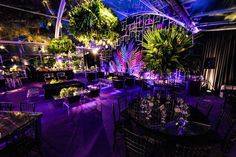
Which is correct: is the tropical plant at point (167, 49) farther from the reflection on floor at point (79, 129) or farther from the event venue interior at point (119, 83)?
the reflection on floor at point (79, 129)

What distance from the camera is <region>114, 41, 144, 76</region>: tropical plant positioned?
1073 centimetres

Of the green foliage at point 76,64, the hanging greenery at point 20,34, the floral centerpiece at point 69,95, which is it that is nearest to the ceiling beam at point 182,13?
the floral centerpiece at point 69,95

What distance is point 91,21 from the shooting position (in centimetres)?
352

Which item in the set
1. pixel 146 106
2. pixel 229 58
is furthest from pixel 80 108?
pixel 229 58

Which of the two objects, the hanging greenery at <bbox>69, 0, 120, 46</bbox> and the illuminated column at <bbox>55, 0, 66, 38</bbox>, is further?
the illuminated column at <bbox>55, 0, 66, 38</bbox>

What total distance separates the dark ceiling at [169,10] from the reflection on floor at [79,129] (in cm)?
382

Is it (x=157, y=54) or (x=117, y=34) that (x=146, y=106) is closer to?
(x=157, y=54)

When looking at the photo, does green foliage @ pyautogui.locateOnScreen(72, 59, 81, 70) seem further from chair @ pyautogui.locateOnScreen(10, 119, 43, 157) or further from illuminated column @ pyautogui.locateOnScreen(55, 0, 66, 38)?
chair @ pyautogui.locateOnScreen(10, 119, 43, 157)

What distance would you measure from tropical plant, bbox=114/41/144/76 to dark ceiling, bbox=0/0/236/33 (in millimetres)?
2953

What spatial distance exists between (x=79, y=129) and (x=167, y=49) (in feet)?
9.73

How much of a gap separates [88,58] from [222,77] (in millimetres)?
9000

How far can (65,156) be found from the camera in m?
2.78

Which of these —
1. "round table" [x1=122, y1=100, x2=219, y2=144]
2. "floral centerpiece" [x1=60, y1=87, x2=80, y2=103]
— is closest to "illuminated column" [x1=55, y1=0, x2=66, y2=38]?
"floral centerpiece" [x1=60, y1=87, x2=80, y2=103]

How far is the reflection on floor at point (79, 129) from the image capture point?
2947 mm
